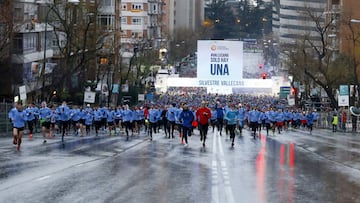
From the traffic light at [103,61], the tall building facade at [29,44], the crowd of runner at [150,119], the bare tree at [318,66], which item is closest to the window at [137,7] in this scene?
the bare tree at [318,66]

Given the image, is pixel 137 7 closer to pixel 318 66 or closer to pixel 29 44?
pixel 29 44

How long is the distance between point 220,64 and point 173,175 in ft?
221

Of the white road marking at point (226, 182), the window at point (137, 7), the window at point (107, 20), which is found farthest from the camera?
the window at point (137, 7)

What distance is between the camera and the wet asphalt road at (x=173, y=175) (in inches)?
631

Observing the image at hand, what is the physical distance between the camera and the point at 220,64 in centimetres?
8694

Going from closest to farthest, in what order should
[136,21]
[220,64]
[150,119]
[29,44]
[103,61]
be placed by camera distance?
[150,119] < [29,44] < [103,61] < [220,64] < [136,21]

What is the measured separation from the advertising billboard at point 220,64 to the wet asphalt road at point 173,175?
184 feet

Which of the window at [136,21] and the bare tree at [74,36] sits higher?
the window at [136,21]

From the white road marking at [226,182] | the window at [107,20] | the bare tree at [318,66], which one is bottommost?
the white road marking at [226,182]

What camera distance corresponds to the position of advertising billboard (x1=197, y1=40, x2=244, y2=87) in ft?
283

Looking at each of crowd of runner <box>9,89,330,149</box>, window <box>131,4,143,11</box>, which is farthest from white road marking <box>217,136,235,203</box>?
window <box>131,4,143,11</box>

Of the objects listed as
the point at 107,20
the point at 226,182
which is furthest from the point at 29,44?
the point at 226,182

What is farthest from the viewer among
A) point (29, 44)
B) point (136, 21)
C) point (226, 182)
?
point (136, 21)

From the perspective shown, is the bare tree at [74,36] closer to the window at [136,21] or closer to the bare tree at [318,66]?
the bare tree at [318,66]
